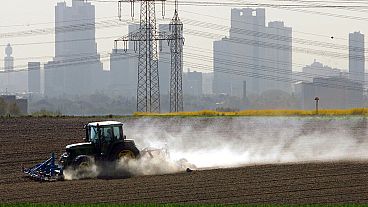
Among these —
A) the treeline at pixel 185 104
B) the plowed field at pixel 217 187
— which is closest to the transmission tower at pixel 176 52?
the treeline at pixel 185 104

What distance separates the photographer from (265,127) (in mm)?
71375

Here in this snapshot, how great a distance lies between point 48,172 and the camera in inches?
1431

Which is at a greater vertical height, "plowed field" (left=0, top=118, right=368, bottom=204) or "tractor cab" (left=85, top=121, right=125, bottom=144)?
"tractor cab" (left=85, top=121, right=125, bottom=144)

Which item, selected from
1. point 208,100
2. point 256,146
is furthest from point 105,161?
point 208,100

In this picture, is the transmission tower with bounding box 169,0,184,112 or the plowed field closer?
the plowed field

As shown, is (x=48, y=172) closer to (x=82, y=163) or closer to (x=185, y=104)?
(x=82, y=163)

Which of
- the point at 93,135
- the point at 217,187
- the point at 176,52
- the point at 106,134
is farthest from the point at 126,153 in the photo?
the point at 176,52

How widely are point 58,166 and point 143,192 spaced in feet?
24.6

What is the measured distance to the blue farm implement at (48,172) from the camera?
35.8 m

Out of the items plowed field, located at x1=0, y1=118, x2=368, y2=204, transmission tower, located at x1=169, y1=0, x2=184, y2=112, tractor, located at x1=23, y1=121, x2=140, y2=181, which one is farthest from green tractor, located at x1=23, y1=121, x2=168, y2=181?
transmission tower, located at x1=169, y1=0, x2=184, y2=112

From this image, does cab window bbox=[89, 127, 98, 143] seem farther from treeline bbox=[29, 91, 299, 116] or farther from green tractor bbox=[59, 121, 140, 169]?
treeline bbox=[29, 91, 299, 116]

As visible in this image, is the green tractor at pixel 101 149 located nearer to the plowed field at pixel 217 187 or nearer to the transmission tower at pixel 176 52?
the plowed field at pixel 217 187

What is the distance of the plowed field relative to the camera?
2864cm

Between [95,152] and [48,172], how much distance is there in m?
2.21
